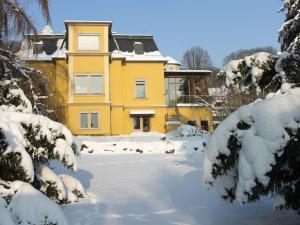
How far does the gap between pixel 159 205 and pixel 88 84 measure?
28.3 meters

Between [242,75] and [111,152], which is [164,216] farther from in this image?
[111,152]

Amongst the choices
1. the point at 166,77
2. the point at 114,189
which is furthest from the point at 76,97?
the point at 114,189

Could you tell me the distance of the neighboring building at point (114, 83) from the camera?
36062 mm

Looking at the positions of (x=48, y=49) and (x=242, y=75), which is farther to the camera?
(x=48, y=49)

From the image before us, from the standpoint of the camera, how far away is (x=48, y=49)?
38.5 meters

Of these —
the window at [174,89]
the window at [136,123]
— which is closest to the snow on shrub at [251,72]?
the window at [136,123]

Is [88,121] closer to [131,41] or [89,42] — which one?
[89,42]

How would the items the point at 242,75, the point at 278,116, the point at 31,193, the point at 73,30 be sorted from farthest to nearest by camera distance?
1. the point at 73,30
2. the point at 242,75
3. the point at 31,193
4. the point at 278,116

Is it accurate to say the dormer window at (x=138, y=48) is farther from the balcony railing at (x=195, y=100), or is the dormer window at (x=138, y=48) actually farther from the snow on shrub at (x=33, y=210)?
the snow on shrub at (x=33, y=210)

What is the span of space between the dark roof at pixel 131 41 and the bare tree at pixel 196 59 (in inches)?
1597

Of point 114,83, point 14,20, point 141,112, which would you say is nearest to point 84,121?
point 114,83

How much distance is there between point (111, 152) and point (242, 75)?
15432 mm

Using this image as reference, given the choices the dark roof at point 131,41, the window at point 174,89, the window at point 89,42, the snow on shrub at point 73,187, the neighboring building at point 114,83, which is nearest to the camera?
the snow on shrub at point 73,187

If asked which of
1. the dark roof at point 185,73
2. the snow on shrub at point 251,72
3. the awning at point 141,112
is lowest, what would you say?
the awning at point 141,112
